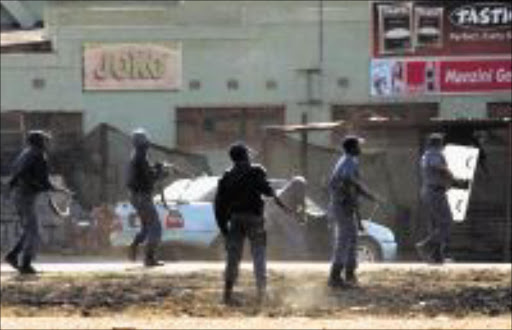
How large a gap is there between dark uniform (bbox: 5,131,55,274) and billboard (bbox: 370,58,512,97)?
1441cm

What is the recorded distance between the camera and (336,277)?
16812 millimetres

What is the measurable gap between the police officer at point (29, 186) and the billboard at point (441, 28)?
1437 cm

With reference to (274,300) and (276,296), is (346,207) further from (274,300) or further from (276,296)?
(274,300)

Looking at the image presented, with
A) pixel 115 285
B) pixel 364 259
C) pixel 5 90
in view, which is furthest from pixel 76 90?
pixel 115 285

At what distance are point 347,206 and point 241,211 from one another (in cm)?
170

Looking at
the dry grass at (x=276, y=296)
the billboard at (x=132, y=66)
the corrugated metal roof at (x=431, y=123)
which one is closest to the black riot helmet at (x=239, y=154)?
the dry grass at (x=276, y=296)

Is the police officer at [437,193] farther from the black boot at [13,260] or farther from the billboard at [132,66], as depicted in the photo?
the billboard at [132,66]

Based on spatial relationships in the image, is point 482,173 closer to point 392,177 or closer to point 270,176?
point 392,177

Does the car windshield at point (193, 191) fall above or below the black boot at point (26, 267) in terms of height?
above

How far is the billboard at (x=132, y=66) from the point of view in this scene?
32.4 metres

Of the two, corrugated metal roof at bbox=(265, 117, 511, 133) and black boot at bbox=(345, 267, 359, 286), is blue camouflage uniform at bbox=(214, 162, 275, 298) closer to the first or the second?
black boot at bbox=(345, 267, 359, 286)

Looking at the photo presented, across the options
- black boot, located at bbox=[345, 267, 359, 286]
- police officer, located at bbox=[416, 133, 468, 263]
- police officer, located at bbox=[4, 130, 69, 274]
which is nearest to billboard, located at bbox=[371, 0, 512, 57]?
police officer, located at bbox=[416, 133, 468, 263]

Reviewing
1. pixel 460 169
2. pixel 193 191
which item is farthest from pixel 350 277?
pixel 460 169

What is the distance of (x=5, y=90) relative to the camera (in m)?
32.7
